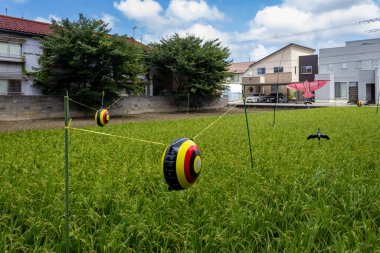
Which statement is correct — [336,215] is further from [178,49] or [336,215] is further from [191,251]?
[178,49]

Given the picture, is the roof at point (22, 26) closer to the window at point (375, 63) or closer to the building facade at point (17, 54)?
the building facade at point (17, 54)

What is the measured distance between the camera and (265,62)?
5384 centimetres

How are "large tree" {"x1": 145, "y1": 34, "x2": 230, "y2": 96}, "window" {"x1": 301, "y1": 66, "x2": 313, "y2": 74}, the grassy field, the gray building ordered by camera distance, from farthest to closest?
1. "window" {"x1": 301, "y1": 66, "x2": 313, "y2": 74}
2. the gray building
3. "large tree" {"x1": 145, "y1": 34, "x2": 230, "y2": 96}
4. the grassy field

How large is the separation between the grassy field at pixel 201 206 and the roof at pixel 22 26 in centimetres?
1770

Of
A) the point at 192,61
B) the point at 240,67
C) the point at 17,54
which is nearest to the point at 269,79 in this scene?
the point at 240,67

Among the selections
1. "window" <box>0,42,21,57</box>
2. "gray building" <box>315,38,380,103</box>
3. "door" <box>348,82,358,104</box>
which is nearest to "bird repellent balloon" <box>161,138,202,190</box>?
"window" <box>0,42,21,57</box>

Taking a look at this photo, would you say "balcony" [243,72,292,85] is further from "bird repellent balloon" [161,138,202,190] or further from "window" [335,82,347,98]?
"bird repellent balloon" [161,138,202,190]

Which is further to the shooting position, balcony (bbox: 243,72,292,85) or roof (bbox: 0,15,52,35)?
balcony (bbox: 243,72,292,85)

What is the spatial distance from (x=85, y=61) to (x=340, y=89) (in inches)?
1421

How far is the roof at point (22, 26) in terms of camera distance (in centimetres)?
2078

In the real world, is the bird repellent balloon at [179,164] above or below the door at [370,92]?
below

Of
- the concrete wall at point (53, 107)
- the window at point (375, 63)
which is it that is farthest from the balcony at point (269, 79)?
the concrete wall at point (53, 107)

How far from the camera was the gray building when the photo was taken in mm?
39500

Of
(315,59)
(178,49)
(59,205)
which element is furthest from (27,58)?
(315,59)
